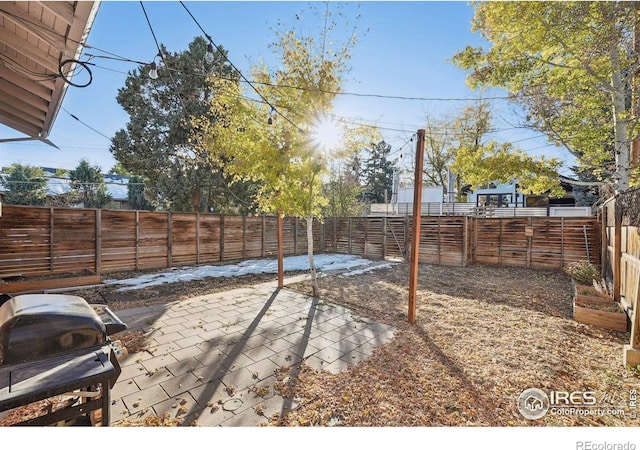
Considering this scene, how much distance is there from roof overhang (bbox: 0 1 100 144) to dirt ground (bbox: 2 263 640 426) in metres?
3.25

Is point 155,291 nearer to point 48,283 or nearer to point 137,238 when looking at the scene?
point 48,283

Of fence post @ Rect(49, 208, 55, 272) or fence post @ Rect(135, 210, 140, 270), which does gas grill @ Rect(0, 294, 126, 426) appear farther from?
fence post @ Rect(135, 210, 140, 270)

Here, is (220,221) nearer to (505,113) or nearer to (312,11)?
(312,11)

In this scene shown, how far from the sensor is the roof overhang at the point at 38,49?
7.46 feet

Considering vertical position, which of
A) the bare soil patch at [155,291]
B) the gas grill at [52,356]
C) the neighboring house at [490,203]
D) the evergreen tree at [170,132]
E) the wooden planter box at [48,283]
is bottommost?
the bare soil patch at [155,291]

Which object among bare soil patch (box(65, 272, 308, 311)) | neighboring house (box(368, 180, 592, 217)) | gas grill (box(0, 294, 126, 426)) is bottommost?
bare soil patch (box(65, 272, 308, 311))

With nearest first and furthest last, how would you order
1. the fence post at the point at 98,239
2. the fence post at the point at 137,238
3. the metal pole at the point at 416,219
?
the metal pole at the point at 416,219 → the fence post at the point at 98,239 → the fence post at the point at 137,238

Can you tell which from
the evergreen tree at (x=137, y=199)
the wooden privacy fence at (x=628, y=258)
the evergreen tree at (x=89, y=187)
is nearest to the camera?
the wooden privacy fence at (x=628, y=258)

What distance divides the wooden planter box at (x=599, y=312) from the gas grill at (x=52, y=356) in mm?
5617

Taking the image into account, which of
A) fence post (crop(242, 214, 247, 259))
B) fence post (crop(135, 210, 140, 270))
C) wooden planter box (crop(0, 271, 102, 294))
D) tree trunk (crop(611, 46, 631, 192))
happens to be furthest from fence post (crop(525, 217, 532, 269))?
wooden planter box (crop(0, 271, 102, 294))

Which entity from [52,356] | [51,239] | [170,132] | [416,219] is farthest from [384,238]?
[52,356]

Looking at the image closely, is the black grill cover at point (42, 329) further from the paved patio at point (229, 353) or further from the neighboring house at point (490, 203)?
the neighboring house at point (490, 203)

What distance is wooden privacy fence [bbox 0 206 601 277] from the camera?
20.4 ft

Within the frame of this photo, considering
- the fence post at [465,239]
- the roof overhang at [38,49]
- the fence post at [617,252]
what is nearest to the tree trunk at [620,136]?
the fence post at [617,252]
